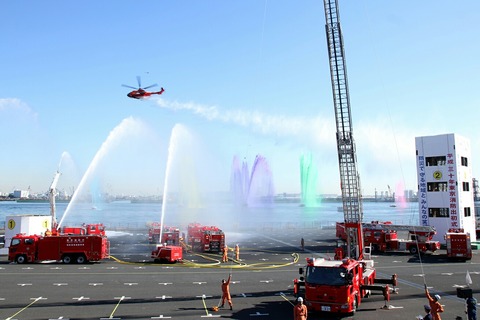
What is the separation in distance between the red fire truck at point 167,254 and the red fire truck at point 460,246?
87.5 feet

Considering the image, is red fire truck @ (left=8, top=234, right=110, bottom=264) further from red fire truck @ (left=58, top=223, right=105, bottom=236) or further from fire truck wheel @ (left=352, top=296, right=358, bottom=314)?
fire truck wheel @ (left=352, top=296, right=358, bottom=314)

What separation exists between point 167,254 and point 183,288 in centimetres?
1200

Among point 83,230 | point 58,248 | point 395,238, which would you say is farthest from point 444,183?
point 58,248

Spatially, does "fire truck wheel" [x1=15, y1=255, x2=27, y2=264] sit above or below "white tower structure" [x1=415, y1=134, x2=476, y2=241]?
below

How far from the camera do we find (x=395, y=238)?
4684 centimetres

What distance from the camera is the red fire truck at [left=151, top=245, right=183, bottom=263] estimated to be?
37000 mm

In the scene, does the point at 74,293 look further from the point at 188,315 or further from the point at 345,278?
the point at 345,278

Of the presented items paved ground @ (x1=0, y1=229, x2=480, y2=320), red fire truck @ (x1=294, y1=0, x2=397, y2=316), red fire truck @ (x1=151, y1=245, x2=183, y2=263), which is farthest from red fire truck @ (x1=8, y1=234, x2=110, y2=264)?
red fire truck @ (x1=294, y1=0, x2=397, y2=316)

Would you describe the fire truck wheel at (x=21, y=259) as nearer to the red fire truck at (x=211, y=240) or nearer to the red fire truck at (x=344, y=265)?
the red fire truck at (x=211, y=240)

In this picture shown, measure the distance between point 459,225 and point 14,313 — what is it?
2036 inches

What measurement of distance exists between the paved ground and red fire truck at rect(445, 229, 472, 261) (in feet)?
3.97

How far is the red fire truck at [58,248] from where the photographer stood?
36906 mm

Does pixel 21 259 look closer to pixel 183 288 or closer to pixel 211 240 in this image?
pixel 211 240

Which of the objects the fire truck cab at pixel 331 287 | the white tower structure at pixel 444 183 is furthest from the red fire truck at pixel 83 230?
the white tower structure at pixel 444 183
